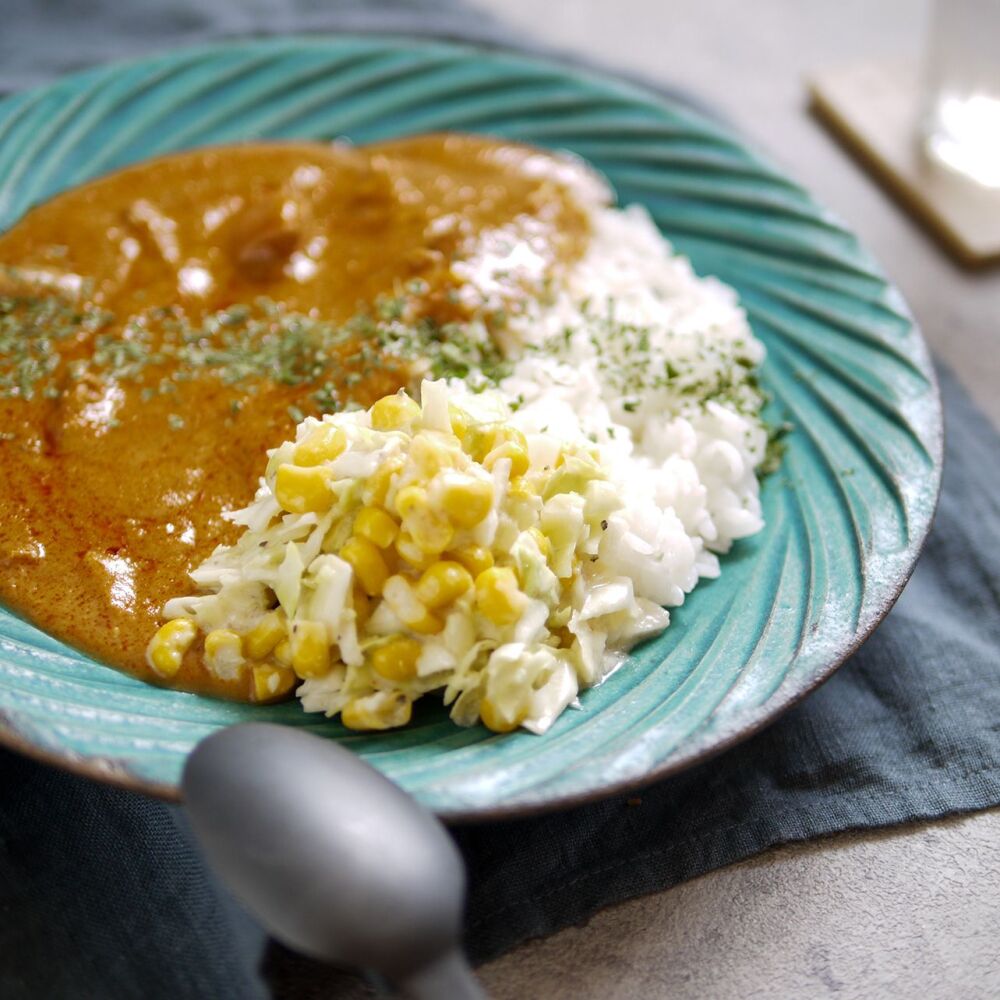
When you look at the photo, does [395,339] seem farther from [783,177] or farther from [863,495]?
[783,177]

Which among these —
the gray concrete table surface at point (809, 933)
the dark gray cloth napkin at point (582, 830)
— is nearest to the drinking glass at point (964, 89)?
the dark gray cloth napkin at point (582, 830)

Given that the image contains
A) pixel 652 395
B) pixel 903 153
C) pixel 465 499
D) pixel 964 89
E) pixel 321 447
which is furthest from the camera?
pixel 903 153

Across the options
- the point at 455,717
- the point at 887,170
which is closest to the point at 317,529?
the point at 455,717

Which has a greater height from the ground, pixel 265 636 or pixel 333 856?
pixel 333 856

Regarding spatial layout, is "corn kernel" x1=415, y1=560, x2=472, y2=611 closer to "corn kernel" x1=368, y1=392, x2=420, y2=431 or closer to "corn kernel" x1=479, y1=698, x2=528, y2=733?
"corn kernel" x1=479, y1=698, x2=528, y2=733

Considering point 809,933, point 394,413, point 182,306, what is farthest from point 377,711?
point 182,306

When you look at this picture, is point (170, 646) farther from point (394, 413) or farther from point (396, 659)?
point (394, 413)

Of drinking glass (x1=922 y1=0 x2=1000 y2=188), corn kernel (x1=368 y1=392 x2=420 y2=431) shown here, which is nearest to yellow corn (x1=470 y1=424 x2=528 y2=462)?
corn kernel (x1=368 y1=392 x2=420 y2=431)
